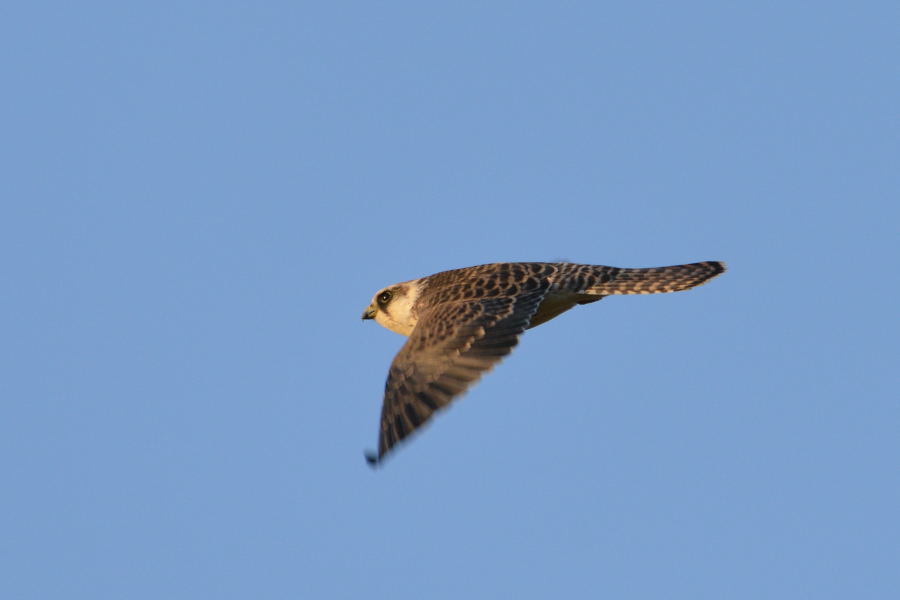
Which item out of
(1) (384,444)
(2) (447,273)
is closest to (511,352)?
(1) (384,444)

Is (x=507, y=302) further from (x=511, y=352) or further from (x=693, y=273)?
(x=693, y=273)

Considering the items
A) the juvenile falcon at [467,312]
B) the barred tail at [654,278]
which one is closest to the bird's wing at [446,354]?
the juvenile falcon at [467,312]

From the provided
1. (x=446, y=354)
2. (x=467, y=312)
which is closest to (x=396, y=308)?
(x=467, y=312)

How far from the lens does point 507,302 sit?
12789 mm

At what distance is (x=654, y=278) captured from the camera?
1395cm

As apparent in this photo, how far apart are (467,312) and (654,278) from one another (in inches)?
94.7

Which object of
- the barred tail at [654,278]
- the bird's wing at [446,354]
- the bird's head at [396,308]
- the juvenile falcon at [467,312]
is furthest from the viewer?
the bird's head at [396,308]

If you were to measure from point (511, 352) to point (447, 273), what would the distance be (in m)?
2.57

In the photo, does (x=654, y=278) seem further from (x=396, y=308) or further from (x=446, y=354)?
(x=446, y=354)

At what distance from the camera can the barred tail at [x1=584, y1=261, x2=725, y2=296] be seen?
13703mm

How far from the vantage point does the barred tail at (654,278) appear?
13703 millimetres

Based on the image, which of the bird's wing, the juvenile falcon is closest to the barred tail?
the juvenile falcon

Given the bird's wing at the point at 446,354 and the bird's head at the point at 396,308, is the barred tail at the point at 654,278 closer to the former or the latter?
the bird's wing at the point at 446,354

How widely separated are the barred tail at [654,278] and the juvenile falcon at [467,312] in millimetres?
10
